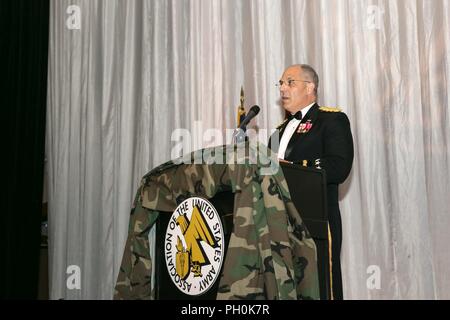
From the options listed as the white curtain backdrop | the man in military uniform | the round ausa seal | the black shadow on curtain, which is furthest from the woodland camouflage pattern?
the black shadow on curtain

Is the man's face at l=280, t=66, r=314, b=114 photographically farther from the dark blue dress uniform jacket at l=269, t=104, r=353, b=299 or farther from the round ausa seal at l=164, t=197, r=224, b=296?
the round ausa seal at l=164, t=197, r=224, b=296

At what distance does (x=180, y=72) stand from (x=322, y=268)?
7.88 ft

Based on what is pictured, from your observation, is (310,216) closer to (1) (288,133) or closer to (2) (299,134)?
(2) (299,134)

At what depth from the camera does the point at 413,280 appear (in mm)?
3641

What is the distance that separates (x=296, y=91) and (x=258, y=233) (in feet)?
4.82

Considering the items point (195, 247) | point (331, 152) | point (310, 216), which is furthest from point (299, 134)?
point (195, 247)

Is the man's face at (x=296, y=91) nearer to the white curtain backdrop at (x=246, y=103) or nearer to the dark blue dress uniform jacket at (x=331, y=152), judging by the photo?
the dark blue dress uniform jacket at (x=331, y=152)

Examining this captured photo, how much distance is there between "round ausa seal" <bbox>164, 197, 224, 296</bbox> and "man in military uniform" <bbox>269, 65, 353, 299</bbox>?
90cm

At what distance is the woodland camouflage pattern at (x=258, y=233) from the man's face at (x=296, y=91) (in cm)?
125

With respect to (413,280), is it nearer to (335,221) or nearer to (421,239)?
(421,239)

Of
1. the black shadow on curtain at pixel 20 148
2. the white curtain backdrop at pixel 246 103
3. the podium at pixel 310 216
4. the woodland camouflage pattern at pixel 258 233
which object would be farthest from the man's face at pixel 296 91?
the black shadow on curtain at pixel 20 148

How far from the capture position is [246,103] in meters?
4.07

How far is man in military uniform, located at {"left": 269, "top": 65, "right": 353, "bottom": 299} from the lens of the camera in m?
2.85
